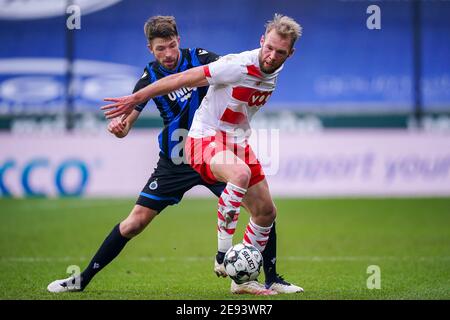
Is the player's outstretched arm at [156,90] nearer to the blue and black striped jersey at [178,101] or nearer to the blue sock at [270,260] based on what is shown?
the blue and black striped jersey at [178,101]

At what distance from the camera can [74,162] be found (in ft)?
52.5

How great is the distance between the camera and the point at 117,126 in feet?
23.0

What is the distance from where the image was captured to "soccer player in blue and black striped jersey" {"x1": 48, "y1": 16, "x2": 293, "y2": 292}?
712cm

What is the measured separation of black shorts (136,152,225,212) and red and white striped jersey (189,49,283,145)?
1.17ft

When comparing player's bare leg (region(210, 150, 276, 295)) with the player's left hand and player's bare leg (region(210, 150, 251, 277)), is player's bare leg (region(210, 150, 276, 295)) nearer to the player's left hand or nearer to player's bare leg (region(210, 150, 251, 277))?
player's bare leg (region(210, 150, 251, 277))

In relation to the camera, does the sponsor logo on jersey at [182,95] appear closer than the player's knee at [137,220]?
No

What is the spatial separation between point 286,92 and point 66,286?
45.1 ft

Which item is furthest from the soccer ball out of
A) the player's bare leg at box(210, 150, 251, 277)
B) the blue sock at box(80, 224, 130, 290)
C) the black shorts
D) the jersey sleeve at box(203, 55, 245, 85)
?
the jersey sleeve at box(203, 55, 245, 85)

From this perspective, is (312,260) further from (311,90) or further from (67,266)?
(311,90)

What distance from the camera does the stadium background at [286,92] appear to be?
1619 centimetres

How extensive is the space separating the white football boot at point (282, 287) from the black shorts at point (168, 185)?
0.85 meters

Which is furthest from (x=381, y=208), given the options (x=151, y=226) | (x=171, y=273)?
(x=171, y=273)

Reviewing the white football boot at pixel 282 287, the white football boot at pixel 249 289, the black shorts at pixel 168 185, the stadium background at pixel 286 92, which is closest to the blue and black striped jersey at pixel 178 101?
the black shorts at pixel 168 185
